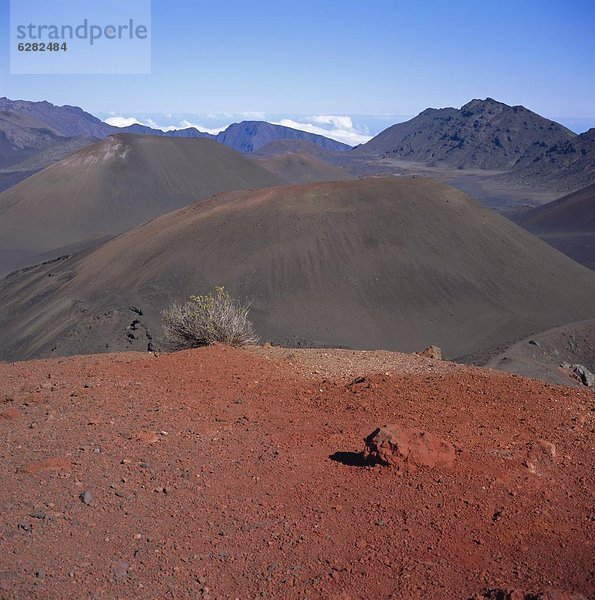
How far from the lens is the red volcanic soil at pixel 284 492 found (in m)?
4.38

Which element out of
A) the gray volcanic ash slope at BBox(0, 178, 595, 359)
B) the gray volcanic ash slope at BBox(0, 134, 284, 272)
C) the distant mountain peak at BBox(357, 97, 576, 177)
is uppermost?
the distant mountain peak at BBox(357, 97, 576, 177)

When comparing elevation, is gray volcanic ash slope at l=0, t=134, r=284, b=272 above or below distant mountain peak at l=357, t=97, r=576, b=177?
below

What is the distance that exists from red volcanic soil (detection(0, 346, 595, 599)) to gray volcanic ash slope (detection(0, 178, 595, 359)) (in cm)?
1747

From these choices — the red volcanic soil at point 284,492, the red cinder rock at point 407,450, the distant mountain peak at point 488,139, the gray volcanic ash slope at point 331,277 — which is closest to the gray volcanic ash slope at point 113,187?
the gray volcanic ash slope at point 331,277

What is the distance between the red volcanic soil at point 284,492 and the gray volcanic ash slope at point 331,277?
17.5 metres

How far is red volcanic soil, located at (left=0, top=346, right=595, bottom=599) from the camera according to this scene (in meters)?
4.38

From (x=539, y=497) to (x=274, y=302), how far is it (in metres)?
24.1

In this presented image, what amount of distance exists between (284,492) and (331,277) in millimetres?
25588

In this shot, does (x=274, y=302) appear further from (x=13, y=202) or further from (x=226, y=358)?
(x=13, y=202)

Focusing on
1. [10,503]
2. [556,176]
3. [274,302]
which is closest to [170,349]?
[10,503]

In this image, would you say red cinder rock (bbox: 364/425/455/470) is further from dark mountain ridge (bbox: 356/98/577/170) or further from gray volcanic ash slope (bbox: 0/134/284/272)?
Answer: dark mountain ridge (bbox: 356/98/577/170)

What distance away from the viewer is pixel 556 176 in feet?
401

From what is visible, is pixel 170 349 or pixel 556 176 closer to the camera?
pixel 170 349

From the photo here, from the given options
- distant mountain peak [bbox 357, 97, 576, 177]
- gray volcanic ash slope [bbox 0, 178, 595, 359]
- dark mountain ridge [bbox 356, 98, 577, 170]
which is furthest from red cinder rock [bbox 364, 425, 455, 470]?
dark mountain ridge [bbox 356, 98, 577, 170]
